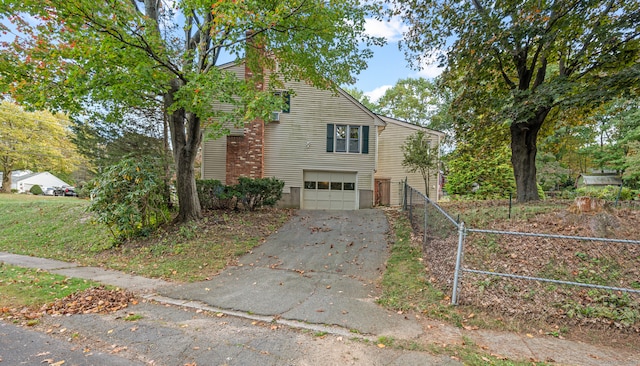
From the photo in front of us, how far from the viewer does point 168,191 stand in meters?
10.0

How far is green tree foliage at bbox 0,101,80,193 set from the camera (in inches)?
1022

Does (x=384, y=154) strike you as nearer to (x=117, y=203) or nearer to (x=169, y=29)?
(x=169, y=29)

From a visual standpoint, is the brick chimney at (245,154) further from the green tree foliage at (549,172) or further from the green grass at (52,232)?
the green tree foliage at (549,172)

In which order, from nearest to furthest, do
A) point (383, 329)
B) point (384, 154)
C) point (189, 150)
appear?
point (383, 329)
point (189, 150)
point (384, 154)

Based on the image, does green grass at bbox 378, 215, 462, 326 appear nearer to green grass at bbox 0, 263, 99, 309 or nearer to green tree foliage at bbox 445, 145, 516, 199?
green grass at bbox 0, 263, 99, 309

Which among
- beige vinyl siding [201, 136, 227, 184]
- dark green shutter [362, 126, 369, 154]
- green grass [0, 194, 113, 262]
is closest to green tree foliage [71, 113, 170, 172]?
beige vinyl siding [201, 136, 227, 184]

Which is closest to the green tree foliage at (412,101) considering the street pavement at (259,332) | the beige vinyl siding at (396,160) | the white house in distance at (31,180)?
the beige vinyl siding at (396,160)

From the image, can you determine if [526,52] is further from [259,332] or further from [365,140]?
[259,332]

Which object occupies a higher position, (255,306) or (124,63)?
(124,63)

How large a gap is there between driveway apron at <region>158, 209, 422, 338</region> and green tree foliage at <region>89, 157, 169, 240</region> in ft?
12.2

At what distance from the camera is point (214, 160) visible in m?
14.5

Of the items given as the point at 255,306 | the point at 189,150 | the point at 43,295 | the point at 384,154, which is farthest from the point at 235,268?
the point at 384,154

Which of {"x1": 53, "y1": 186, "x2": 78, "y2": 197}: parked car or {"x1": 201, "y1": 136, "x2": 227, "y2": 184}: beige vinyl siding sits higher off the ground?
{"x1": 201, "y1": 136, "x2": 227, "y2": 184}: beige vinyl siding

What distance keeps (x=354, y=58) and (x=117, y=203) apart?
8983mm
